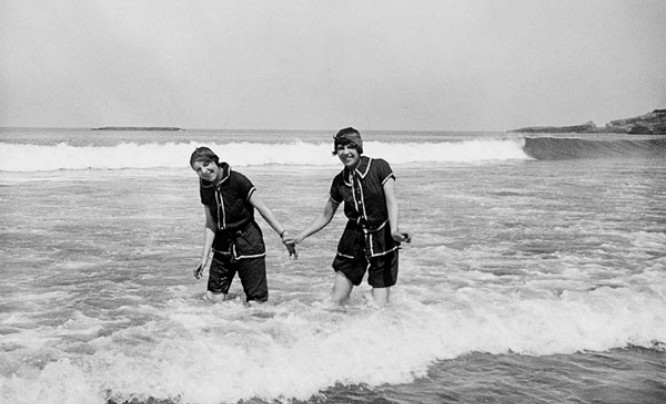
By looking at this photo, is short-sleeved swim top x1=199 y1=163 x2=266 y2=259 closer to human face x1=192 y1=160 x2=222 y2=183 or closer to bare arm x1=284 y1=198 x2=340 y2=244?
human face x1=192 y1=160 x2=222 y2=183

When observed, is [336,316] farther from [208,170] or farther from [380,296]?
[208,170]

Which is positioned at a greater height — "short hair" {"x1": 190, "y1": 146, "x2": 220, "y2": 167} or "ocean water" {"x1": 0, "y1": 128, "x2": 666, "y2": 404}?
"short hair" {"x1": 190, "y1": 146, "x2": 220, "y2": 167}

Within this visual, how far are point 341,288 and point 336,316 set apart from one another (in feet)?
1.28

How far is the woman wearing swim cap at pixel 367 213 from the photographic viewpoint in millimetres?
5406

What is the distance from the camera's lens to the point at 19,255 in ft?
27.2

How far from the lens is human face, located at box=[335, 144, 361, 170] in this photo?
5.38 meters

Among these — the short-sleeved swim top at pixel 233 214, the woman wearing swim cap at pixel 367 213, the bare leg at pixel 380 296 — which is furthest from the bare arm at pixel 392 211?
the short-sleeved swim top at pixel 233 214

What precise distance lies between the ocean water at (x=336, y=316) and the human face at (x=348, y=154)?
50.4 inches

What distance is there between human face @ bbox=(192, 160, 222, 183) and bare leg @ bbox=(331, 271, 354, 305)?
136 cm

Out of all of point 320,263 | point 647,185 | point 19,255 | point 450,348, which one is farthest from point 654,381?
point 647,185

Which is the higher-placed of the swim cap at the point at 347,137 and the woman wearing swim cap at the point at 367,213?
the swim cap at the point at 347,137

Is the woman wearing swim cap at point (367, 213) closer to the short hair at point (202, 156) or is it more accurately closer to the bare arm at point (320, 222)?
the bare arm at point (320, 222)

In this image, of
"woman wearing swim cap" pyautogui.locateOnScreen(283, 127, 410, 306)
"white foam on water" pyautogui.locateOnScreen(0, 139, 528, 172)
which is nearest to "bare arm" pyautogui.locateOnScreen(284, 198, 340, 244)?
"woman wearing swim cap" pyautogui.locateOnScreen(283, 127, 410, 306)

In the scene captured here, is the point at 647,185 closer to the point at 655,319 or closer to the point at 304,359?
the point at 655,319
